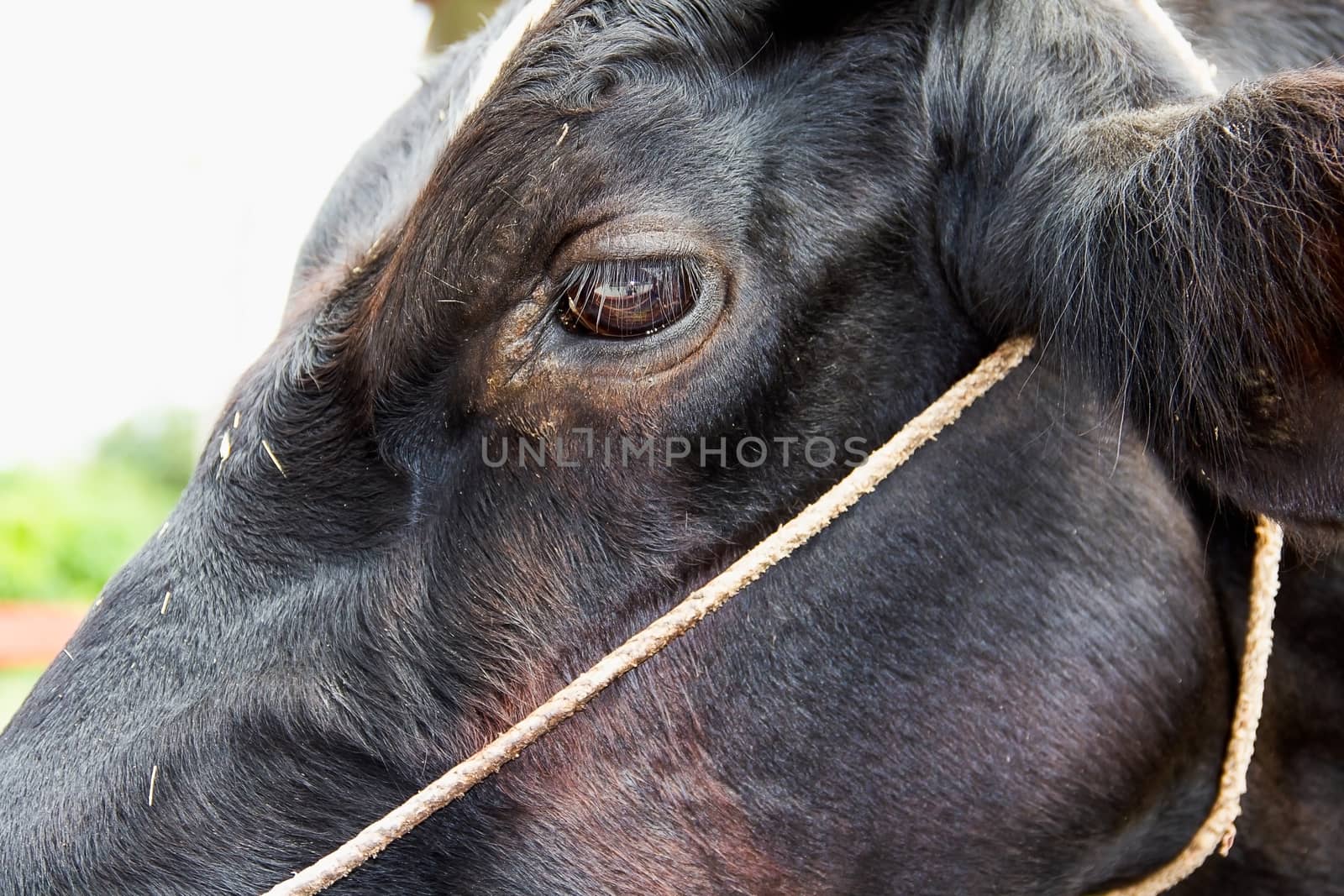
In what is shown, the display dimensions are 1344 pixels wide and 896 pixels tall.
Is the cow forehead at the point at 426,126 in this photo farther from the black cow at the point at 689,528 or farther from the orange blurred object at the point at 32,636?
the orange blurred object at the point at 32,636

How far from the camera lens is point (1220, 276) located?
114cm

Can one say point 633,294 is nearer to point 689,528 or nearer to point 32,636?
point 689,528

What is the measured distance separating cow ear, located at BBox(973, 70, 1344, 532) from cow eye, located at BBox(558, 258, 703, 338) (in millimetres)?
411

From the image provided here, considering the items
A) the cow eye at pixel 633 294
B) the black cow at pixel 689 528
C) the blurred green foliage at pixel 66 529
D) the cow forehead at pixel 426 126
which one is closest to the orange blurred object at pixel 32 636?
the blurred green foliage at pixel 66 529

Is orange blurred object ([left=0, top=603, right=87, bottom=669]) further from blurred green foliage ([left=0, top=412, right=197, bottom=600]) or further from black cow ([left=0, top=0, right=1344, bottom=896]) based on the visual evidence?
black cow ([left=0, top=0, right=1344, bottom=896])

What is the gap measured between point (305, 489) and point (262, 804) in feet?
1.31

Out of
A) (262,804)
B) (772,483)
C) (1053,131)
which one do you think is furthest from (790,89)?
(262,804)

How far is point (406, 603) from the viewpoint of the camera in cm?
139

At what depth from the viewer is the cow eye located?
131 centimetres

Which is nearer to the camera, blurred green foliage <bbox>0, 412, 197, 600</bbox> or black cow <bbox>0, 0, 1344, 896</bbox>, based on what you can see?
black cow <bbox>0, 0, 1344, 896</bbox>

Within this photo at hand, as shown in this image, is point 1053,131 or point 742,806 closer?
point 1053,131

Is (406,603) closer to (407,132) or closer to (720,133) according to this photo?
(720,133)

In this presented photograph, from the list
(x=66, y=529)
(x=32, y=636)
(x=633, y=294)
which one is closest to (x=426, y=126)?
(x=633, y=294)

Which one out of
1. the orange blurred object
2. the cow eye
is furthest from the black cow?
the orange blurred object
